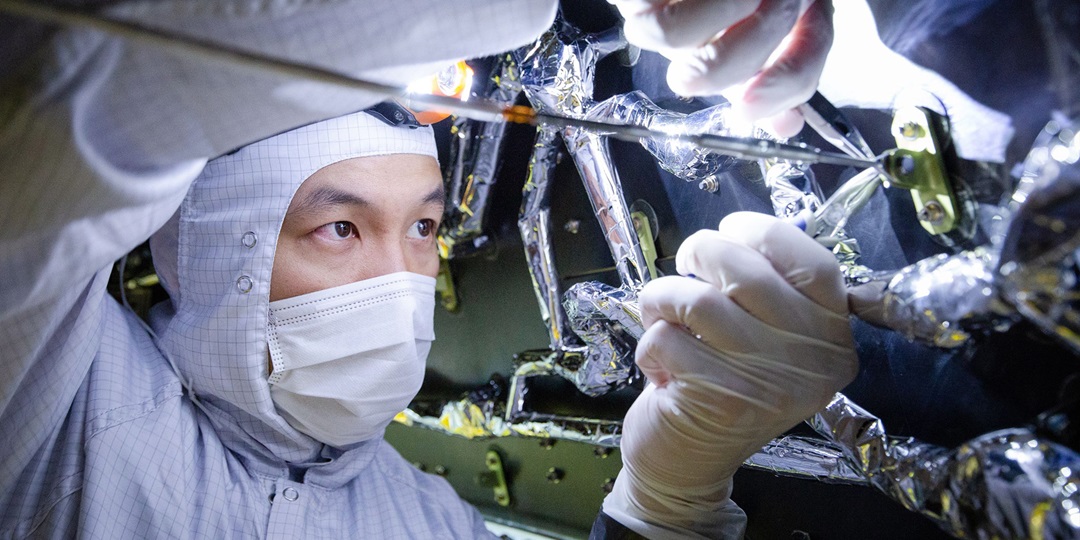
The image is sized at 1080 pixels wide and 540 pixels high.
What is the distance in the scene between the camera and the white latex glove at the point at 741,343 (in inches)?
30.3

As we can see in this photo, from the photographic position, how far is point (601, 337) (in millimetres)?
1157

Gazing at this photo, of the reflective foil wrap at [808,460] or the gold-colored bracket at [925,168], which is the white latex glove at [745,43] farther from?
the reflective foil wrap at [808,460]

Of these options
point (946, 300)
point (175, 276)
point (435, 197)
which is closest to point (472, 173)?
point (435, 197)

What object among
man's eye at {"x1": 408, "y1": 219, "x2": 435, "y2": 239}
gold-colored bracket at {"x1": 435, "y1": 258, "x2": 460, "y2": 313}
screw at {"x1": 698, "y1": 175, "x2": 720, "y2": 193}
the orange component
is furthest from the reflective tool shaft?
gold-colored bracket at {"x1": 435, "y1": 258, "x2": 460, "y2": 313}

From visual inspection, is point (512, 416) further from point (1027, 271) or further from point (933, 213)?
point (1027, 271)

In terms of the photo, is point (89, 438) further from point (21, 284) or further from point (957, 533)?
point (957, 533)

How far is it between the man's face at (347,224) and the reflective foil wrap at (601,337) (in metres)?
0.31

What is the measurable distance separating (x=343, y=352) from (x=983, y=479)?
862 mm

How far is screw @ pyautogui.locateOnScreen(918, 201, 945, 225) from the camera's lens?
0.79 metres

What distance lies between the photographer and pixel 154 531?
1.04 meters

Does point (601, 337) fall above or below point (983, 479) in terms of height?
above

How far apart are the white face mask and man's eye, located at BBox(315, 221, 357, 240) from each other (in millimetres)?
93

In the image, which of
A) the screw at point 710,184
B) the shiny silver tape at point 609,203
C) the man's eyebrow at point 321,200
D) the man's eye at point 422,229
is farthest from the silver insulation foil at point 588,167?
the man's eyebrow at point 321,200

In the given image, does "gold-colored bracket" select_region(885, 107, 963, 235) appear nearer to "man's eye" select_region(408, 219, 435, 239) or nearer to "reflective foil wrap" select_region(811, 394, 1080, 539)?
"reflective foil wrap" select_region(811, 394, 1080, 539)
